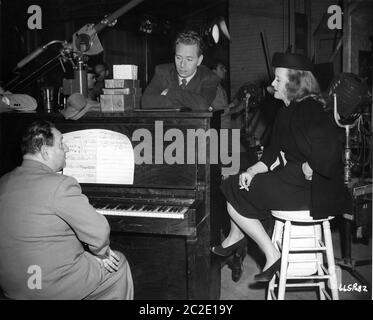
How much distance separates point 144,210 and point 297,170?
1.10 meters

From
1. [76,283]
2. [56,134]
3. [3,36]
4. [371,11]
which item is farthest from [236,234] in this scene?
[3,36]

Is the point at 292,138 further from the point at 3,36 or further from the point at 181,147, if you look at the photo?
the point at 3,36

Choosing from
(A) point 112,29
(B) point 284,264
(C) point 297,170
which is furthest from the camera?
(A) point 112,29

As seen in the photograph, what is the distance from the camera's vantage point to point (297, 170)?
8.95 ft

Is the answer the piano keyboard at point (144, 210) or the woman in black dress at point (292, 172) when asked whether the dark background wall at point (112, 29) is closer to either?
the piano keyboard at point (144, 210)

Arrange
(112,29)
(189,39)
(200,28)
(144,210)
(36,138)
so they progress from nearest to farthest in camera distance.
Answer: (36,138)
(144,210)
(189,39)
(112,29)
(200,28)

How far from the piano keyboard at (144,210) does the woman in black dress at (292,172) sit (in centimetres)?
59

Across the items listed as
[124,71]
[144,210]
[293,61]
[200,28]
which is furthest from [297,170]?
[200,28]

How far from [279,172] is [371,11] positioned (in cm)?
255

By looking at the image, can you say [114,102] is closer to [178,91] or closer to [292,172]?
[178,91]

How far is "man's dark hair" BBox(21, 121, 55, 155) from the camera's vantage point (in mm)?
2055

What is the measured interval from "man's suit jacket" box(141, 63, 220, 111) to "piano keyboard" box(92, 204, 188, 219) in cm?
72

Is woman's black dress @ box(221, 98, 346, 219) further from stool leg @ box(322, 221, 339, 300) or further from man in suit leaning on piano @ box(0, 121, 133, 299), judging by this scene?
man in suit leaning on piano @ box(0, 121, 133, 299)
